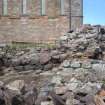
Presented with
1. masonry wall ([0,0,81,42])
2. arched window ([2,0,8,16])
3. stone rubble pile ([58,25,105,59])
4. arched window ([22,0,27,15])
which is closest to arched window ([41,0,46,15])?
masonry wall ([0,0,81,42])

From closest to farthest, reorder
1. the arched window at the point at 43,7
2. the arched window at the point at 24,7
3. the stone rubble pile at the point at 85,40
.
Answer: the stone rubble pile at the point at 85,40, the arched window at the point at 43,7, the arched window at the point at 24,7

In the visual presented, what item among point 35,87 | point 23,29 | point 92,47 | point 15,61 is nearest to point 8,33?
point 23,29

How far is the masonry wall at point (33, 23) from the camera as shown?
27.8 m

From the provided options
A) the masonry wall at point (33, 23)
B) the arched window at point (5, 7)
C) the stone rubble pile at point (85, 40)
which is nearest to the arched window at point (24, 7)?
the masonry wall at point (33, 23)

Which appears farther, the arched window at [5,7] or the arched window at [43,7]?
the arched window at [5,7]

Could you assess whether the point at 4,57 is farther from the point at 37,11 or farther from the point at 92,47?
the point at 37,11

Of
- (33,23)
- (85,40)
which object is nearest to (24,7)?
(33,23)

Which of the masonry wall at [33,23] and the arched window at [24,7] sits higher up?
the arched window at [24,7]

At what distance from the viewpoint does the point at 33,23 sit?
2823cm

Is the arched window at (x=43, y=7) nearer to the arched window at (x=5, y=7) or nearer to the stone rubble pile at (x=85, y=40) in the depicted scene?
the arched window at (x=5, y=7)

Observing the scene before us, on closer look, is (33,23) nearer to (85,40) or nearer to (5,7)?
(5,7)

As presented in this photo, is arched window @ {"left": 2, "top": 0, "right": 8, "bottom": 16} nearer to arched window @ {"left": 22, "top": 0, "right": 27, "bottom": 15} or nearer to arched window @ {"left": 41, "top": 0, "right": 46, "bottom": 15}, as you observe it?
arched window @ {"left": 22, "top": 0, "right": 27, "bottom": 15}

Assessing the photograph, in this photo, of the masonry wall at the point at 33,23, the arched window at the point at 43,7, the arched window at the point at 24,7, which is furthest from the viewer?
the arched window at the point at 24,7

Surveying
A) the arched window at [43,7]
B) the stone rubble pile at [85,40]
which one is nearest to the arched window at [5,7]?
the arched window at [43,7]
